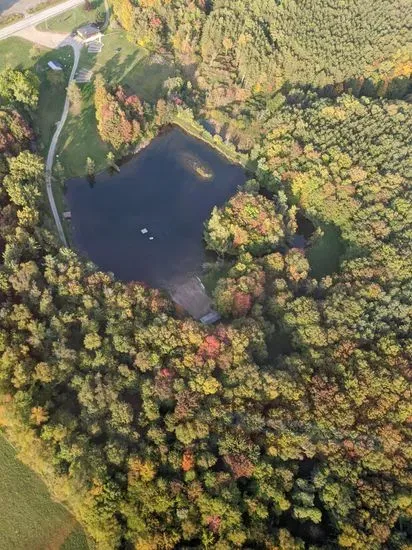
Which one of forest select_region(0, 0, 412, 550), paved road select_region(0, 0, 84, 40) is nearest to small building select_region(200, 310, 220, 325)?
forest select_region(0, 0, 412, 550)

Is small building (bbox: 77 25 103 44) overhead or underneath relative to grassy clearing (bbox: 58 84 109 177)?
overhead

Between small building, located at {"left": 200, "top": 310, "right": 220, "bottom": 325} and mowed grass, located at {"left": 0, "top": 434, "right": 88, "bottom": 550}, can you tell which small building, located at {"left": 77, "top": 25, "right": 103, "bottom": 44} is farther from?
mowed grass, located at {"left": 0, "top": 434, "right": 88, "bottom": 550}

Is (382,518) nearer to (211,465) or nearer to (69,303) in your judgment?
(211,465)

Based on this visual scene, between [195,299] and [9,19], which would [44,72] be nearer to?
[9,19]

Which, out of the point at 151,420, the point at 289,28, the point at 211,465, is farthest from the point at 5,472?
the point at 289,28

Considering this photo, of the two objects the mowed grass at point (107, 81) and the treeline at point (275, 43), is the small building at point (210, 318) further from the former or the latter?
the treeline at point (275, 43)

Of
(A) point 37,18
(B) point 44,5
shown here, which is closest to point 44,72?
(A) point 37,18
